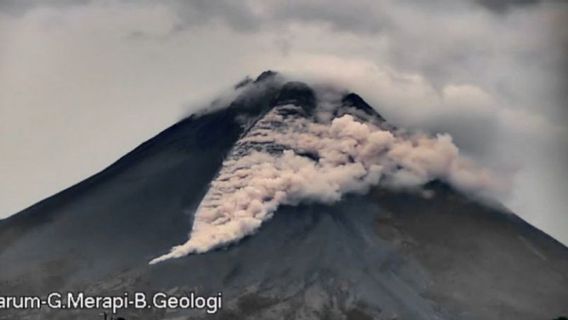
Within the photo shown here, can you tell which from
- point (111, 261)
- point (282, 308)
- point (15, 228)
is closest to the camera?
point (282, 308)

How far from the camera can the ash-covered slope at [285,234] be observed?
5610 inches

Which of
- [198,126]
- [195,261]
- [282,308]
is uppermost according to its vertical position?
[198,126]

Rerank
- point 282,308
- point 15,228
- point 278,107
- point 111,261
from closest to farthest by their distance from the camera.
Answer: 1. point 282,308
2. point 111,261
3. point 15,228
4. point 278,107

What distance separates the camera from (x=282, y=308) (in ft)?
451

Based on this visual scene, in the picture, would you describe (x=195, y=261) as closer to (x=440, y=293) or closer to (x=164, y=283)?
(x=164, y=283)

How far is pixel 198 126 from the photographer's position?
175 metres

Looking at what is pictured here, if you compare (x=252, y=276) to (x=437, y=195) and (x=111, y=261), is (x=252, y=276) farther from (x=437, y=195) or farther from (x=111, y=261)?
(x=437, y=195)

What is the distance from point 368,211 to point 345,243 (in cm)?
1152

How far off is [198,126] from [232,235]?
22.9m

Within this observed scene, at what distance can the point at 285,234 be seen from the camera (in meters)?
155

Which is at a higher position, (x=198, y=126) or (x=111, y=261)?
(x=198, y=126)

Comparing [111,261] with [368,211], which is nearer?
[111,261]

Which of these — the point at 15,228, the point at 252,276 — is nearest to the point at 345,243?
the point at 252,276

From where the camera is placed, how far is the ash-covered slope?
14250cm
